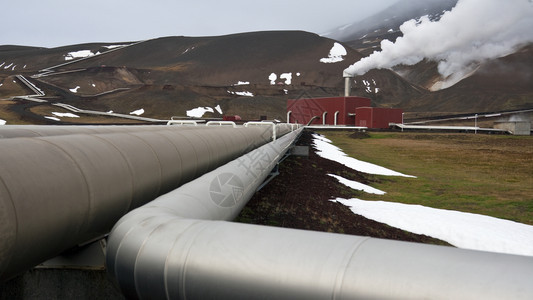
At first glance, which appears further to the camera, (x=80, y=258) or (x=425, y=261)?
(x=80, y=258)

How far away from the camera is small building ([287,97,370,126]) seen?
7344cm

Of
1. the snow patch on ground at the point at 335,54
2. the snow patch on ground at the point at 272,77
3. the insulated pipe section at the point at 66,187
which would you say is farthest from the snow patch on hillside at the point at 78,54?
the insulated pipe section at the point at 66,187

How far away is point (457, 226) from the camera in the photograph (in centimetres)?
1141

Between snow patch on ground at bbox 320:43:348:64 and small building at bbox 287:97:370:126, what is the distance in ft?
345

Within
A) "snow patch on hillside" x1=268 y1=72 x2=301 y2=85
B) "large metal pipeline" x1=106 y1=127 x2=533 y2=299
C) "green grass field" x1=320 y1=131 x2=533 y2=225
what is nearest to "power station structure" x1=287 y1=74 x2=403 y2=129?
"green grass field" x1=320 y1=131 x2=533 y2=225

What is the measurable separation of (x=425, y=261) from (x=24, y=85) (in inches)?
4863

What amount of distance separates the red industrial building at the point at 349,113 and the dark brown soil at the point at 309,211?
5404 centimetres

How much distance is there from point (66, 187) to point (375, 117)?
2756 inches

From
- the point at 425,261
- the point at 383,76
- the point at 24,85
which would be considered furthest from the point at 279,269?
the point at 383,76

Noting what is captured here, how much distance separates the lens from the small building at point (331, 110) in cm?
7344

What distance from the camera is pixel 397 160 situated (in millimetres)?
31141

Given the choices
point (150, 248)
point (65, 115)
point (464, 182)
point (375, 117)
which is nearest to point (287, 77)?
point (375, 117)

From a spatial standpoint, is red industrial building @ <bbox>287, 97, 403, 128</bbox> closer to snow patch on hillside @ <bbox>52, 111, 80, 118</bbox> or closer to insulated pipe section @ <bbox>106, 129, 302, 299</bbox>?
snow patch on hillside @ <bbox>52, 111, 80, 118</bbox>

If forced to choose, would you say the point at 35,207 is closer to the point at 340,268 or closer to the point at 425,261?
the point at 340,268
